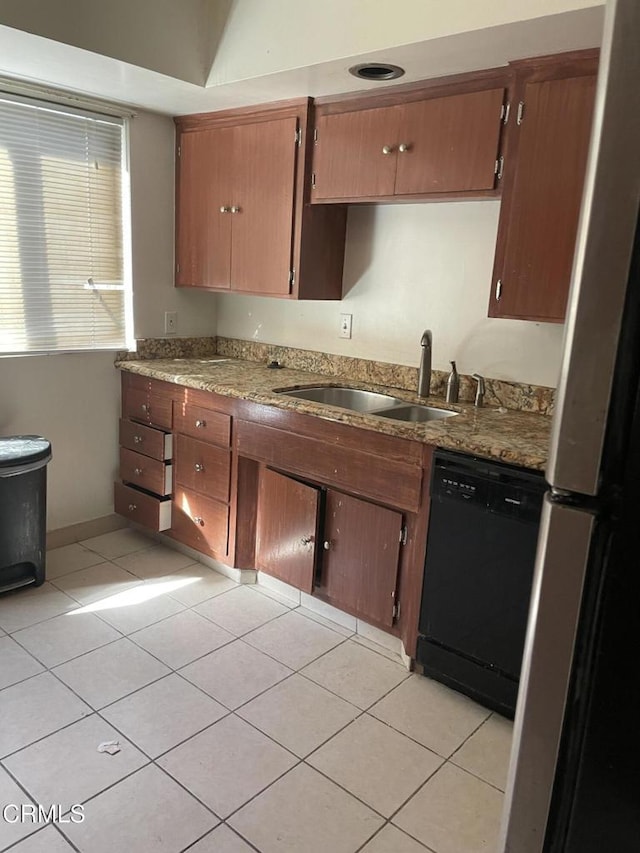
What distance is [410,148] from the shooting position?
2357 millimetres

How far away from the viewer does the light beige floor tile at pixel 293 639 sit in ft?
7.78

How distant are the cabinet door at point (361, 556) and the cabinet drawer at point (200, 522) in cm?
59

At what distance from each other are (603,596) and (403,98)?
2.14 m

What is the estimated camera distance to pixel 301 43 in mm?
2193

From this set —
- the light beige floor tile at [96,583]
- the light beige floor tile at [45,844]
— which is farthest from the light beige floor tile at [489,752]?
the light beige floor tile at [96,583]

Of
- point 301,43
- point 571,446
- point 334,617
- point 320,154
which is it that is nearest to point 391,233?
point 320,154

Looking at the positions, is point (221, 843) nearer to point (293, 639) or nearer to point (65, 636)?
point (293, 639)

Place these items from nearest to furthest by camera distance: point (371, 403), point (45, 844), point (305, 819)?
1. point (45, 844)
2. point (305, 819)
3. point (371, 403)

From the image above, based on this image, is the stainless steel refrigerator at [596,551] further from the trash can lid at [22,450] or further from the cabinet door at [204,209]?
the cabinet door at [204,209]

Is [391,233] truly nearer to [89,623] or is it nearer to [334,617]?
[334,617]

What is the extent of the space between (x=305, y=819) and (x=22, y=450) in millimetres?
1779

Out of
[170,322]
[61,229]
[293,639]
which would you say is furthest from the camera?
[170,322]


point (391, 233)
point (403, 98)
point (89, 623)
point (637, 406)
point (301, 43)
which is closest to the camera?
point (637, 406)

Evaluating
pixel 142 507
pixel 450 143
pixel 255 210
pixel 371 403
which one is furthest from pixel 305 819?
pixel 255 210
